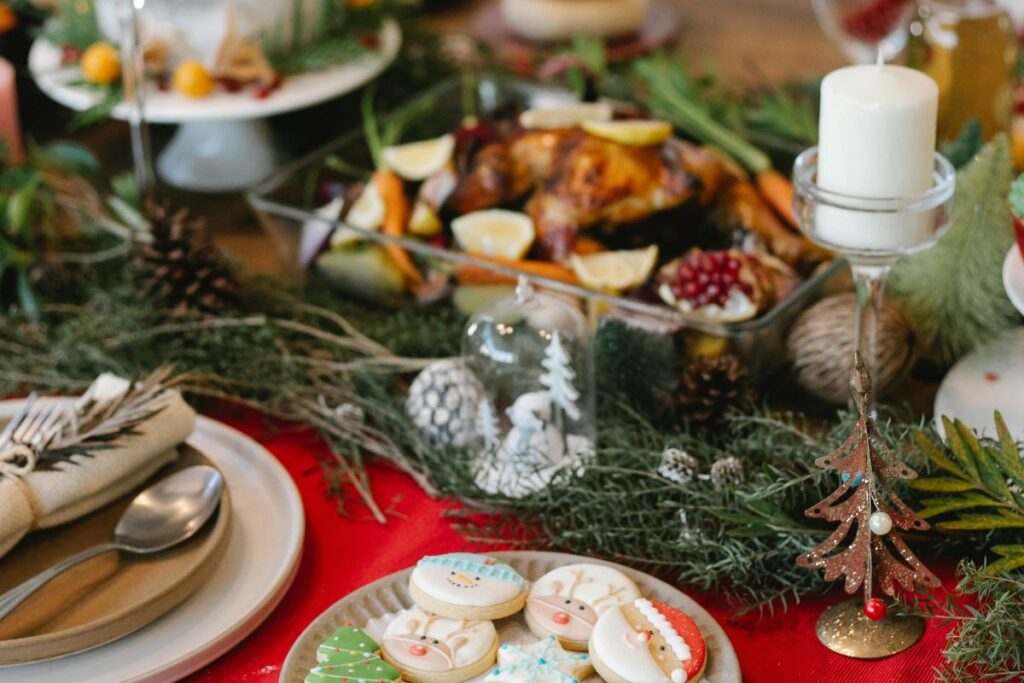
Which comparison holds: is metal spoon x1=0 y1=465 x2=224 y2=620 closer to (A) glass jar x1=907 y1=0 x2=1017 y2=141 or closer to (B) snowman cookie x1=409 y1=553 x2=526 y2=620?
(B) snowman cookie x1=409 y1=553 x2=526 y2=620

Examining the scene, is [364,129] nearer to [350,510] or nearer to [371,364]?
[371,364]

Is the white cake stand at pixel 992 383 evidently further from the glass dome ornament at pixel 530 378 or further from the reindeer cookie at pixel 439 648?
the reindeer cookie at pixel 439 648

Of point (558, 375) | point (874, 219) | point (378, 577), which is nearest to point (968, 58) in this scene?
point (874, 219)

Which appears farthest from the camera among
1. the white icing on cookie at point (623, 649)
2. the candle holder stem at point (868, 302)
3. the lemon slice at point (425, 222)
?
the lemon slice at point (425, 222)

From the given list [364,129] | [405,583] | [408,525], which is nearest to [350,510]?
[408,525]

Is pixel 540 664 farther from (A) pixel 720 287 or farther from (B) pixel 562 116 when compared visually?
(B) pixel 562 116

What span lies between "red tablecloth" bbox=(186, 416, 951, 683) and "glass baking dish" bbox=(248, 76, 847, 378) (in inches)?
7.6

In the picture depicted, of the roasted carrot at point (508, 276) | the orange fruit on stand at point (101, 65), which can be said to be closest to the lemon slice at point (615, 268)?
the roasted carrot at point (508, 276)

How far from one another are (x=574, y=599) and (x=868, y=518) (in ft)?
0.60

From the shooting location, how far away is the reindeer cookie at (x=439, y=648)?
69 cm

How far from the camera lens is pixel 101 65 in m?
1.28

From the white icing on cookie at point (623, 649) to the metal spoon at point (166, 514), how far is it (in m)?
0.28

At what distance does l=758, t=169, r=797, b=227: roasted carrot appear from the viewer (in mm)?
1138

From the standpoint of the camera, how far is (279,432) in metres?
1.01
